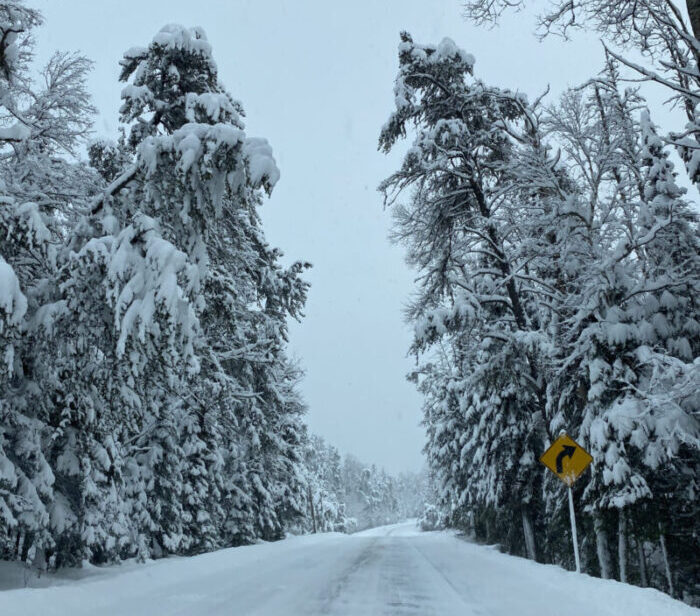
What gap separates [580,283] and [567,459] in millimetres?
3999

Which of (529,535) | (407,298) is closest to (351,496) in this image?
(529,535)

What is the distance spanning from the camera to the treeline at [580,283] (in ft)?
35.8

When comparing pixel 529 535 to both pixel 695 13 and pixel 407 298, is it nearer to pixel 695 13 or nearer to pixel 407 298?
pixel 407 298

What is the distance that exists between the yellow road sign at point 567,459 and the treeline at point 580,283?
18.2 inches

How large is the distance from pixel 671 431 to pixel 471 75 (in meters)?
9.56

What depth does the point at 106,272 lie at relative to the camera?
7105mm

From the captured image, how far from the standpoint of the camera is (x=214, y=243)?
954 centimetres

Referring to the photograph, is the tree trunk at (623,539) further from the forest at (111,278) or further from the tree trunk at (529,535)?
the forest at (111,278)

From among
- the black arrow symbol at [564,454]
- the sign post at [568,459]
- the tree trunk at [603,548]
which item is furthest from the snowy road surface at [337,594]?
the black arrow symbol at [564,454]

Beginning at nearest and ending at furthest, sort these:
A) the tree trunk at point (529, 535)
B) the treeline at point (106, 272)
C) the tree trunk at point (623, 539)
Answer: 1. the treeline at point (106, 272)
2. the tree trunk at point (623, 539)
3. the tree trunk at point (529, 535)

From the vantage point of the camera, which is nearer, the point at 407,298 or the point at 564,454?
the point at 564,454

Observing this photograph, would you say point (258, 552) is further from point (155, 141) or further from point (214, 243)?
point (155, 141)

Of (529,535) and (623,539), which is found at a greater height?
(623,539)

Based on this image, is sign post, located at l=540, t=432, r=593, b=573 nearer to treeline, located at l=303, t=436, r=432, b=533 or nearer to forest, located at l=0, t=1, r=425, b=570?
forest, located at l=0, t=1, r=425, b=570
